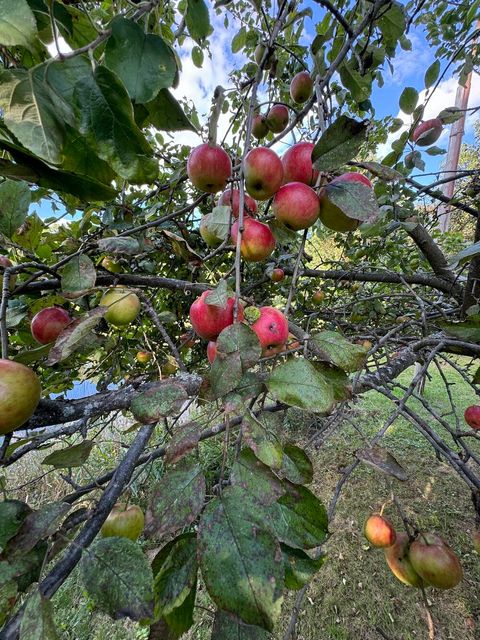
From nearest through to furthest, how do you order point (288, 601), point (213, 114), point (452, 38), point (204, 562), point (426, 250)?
1. point (204, 562)
2. point (213, 114)
3. point (452, 38)
4. point (426, 250)
5. point (288, 601)

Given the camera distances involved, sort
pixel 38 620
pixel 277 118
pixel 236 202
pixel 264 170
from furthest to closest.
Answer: pixel 277 118 → pixel 236 202 → pixel 264 170 → pixel 38 620

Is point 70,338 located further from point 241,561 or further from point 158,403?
point 241,561

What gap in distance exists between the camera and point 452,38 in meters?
1.31

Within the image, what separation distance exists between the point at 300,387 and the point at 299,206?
0.34 metres

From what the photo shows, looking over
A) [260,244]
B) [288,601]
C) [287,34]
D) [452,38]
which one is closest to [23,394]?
[260,244]

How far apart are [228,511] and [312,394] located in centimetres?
14

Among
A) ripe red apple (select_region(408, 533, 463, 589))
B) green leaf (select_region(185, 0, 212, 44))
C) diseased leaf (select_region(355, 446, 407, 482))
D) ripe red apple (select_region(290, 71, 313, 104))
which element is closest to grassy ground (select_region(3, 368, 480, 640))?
ripe red apple (select_region(408, 533, 463, 589))

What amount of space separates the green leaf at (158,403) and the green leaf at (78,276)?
28cm

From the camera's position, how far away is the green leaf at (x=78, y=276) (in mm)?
584

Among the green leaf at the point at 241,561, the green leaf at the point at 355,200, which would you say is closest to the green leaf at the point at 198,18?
the green leaf at the point at 355,200

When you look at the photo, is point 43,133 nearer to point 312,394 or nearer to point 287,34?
point 312,394

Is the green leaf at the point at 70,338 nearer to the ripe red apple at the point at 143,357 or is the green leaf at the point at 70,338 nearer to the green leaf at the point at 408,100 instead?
the ripe red apple at the point at 143,357

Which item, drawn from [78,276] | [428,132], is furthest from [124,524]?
[428,132]

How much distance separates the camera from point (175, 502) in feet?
0.99
